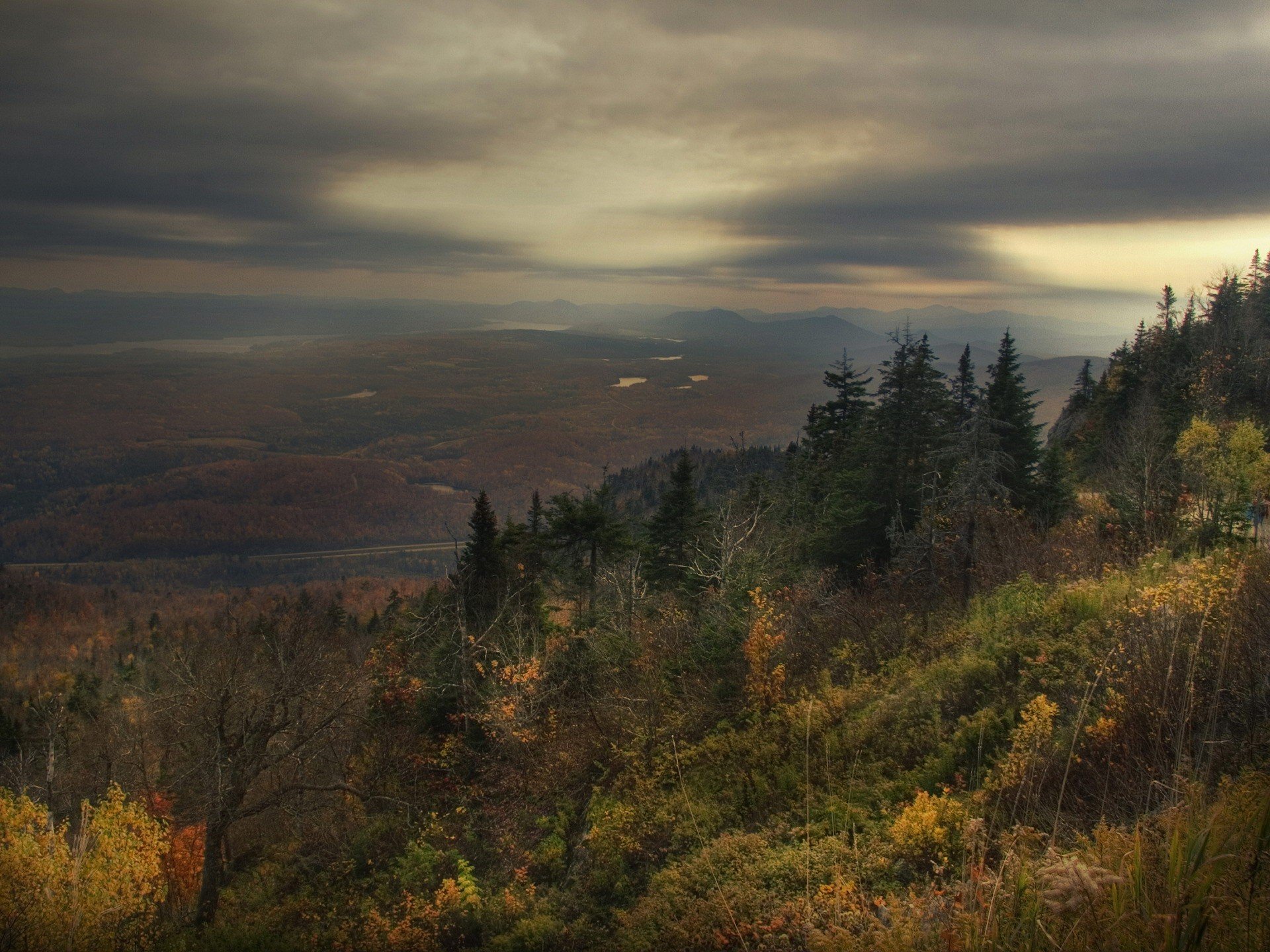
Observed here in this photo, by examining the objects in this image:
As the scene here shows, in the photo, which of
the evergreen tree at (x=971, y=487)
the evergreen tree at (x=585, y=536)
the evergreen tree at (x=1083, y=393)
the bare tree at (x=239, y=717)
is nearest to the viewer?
the bare tree at (x=239, y=717)

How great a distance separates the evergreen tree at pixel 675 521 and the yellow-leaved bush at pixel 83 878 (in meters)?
20.3

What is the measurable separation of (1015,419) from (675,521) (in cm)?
1770

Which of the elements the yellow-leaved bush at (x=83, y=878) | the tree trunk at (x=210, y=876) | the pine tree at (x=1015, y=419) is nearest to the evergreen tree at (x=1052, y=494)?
the pine tree at (x=1015, y=419)

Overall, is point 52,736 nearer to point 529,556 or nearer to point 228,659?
point 228,659

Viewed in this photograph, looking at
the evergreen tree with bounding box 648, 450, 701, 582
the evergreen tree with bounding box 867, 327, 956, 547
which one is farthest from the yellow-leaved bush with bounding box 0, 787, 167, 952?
the evergreen tree with bounding box 867, 327, 956, 547

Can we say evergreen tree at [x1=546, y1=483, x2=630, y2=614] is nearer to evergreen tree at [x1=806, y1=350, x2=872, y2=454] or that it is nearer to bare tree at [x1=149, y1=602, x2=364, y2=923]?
bare tree at [x1=149, y1=602, x2=364, y2=923]

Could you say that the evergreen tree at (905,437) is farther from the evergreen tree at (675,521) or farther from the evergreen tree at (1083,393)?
the evergreen tree at (1083,393)

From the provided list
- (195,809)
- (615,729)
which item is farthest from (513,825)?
(195,809)

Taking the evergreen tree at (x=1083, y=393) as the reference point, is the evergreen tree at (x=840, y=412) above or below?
below

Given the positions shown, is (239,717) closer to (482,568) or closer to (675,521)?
(482,568)

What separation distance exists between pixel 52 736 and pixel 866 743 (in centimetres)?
2517

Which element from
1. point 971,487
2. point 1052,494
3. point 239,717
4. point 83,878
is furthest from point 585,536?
point 83,878

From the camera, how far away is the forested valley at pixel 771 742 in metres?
5.13

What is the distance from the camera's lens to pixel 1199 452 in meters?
24.0
